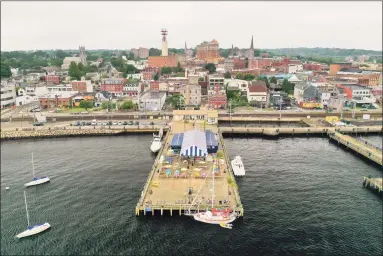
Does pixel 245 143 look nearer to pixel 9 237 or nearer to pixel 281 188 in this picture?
pixel 281 188

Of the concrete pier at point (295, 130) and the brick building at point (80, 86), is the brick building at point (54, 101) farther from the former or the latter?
the concrete pier at point (295, 130)

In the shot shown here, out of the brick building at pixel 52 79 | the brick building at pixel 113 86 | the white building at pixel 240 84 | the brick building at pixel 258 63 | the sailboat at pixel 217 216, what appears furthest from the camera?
the brick building at pixel 258 63

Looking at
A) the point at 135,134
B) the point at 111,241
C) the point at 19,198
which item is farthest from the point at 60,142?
the point at 111,241

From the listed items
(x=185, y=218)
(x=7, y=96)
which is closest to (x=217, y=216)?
(x=185, y=218)

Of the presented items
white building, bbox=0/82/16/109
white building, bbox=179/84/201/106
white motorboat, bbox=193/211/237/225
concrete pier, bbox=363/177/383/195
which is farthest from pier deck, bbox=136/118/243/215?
white building, bbox=0/82/16/109

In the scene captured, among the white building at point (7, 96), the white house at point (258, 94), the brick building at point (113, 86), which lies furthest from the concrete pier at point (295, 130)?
the white building at point (7, 96)

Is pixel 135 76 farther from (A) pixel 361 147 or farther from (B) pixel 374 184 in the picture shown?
(B) pixel 374 184
